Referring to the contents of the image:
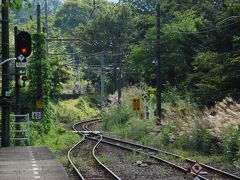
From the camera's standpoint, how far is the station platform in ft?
47.1

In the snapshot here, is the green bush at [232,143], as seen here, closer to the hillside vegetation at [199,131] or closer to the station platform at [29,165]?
the hillside vegetation at [199,131]

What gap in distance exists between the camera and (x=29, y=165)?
651 inches

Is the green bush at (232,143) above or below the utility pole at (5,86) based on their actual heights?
below

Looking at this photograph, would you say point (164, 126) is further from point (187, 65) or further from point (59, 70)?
point (59, 70)

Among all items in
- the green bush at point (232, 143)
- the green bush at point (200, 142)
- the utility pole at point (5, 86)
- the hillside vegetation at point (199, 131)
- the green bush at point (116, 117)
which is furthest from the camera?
the green bush at point (116, 117)

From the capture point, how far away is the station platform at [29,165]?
565 inches

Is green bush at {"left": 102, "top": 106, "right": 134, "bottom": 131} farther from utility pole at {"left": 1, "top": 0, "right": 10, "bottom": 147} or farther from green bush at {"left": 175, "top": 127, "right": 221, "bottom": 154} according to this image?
utility pole at {"left": 1, "top": 0, "right": 10, "bottom": 147}

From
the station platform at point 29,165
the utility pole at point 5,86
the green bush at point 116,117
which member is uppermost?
the utility pole at point 5,86

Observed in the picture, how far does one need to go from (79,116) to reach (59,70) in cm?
597

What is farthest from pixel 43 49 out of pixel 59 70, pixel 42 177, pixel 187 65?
pixel 59 70

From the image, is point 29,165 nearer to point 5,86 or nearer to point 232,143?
point 5,86

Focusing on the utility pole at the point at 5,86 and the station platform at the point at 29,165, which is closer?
the station platform at the point at 29,165

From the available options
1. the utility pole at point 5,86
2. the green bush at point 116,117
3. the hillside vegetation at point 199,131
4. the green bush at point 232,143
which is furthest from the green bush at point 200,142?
the green bush at point 116,117

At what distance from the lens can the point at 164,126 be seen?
27.7 meters
